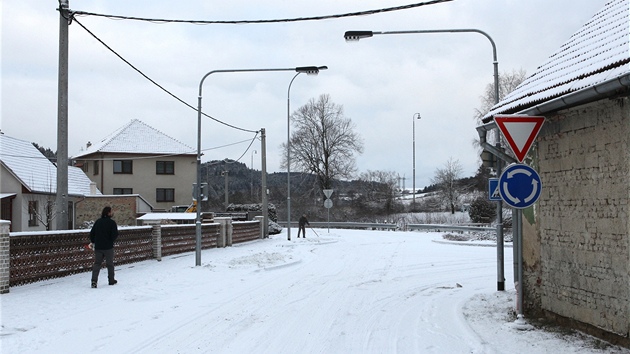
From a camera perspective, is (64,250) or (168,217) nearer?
(64,250)

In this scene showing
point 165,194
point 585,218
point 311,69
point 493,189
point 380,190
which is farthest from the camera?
point 380,190

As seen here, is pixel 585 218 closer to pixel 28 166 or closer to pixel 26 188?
pixel 26 188

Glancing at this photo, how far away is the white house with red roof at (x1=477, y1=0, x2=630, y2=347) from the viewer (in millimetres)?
6806

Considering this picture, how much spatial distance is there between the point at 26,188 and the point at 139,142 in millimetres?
25161

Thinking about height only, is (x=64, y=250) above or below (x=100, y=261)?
above

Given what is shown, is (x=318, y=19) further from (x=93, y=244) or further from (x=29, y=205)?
(x=29, y=205)

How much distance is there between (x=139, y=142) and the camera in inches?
2172

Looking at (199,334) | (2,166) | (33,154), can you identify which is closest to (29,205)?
(2,166)

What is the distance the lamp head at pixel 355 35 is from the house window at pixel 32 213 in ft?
77.5

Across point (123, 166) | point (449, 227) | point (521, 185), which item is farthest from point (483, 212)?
point (521, 185)

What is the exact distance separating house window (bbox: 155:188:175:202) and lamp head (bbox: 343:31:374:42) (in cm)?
4274

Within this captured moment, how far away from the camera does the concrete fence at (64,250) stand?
11188 millimetres

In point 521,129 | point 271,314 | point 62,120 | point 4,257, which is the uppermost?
point 62,120

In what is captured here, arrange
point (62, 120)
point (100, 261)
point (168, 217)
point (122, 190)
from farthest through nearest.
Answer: point (122, 190) < point (168, 217) < point (62, 120) < point (100, 261)
